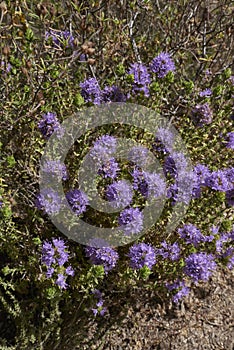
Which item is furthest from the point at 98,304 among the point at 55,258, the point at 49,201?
the point at 49,201

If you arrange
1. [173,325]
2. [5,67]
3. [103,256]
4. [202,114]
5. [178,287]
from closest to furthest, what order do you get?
[103,256]
[5,67]
[202,114]
[178,287]
[173,325]

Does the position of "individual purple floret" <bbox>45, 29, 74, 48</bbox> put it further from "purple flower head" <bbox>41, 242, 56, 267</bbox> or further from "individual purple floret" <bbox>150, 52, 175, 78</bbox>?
"purple flower head" <bbox>41, 242, 56, 267</bbox>

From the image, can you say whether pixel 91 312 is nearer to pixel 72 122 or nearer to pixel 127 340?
pixel 127 340

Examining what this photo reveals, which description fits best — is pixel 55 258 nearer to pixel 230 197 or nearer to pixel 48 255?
pixel 48 255

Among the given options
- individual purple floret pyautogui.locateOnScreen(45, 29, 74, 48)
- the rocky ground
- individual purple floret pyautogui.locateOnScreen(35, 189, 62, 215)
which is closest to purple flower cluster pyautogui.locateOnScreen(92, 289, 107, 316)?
the rocky ground

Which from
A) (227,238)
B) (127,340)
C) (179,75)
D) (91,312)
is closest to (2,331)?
(91,312)

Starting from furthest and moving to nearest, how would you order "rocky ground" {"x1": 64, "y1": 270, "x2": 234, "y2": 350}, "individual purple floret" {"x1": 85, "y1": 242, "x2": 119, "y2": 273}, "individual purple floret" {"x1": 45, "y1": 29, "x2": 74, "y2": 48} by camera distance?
"rocky ground" {"x1": 64, "y1": 270, "x2": 234, "y2": 350} → "individual purple floret" {"x1": 45, "y1": 29, "x2": 74, "y2": 48} → "individual purple floret" {"x1": 85, "y1": 242, "x2": 119, "y2": 273}

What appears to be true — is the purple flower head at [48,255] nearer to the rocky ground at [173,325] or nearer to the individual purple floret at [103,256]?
the individual purple floret at [103,256]

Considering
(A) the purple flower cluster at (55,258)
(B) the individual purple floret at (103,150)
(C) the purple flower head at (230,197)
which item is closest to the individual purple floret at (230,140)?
(C) the purple flower head at (230,197)
